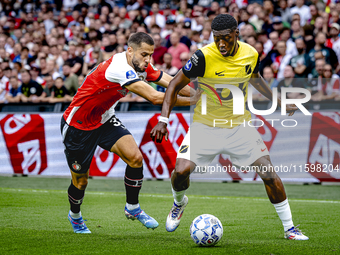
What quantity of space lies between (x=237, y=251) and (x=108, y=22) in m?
13.6

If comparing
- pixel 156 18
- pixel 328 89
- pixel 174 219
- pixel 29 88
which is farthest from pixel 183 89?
pixel 156 18

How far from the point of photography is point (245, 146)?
511 centimetres

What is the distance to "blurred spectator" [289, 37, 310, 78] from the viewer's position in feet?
33.4

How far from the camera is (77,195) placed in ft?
18.3

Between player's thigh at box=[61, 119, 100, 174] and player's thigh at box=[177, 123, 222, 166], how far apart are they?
113 cm

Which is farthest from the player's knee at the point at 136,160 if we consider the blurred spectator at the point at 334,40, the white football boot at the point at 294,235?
the blurred spectator at the point at 334,40

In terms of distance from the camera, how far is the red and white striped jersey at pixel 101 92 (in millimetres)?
5148

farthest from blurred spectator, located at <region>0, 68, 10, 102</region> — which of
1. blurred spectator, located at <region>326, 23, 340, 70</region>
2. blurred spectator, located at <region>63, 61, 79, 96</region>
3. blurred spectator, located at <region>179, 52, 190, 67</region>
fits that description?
blurred spectator, located at <region>326, 23, 340, 70</region>

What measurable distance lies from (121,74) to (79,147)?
1.09 m

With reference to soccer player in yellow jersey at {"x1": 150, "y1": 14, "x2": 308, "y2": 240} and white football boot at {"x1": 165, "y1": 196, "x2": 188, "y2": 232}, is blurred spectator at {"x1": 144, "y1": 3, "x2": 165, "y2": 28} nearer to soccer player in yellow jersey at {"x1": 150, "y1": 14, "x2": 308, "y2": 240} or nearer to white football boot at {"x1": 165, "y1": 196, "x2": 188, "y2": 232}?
soccer player in yellow jersey at {"x1": 150, "y1": 14, "x2": 308, "y2": 240}

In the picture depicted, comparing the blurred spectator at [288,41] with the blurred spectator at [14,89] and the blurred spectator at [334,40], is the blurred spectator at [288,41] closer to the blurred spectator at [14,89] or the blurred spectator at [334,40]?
the blurred spectator at [334,40]

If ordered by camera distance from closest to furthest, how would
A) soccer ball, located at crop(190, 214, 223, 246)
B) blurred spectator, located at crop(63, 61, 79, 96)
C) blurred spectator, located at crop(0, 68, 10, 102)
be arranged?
soccer ball, located at crop(190, 214, 223, 246) < blurred spectator, located at crop(63, 61, 79, 96) < blurred spectator, located at crop(0, 68, 10, 102)

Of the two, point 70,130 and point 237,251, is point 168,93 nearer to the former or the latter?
point 70,130

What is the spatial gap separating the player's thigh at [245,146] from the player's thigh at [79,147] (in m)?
1.64
